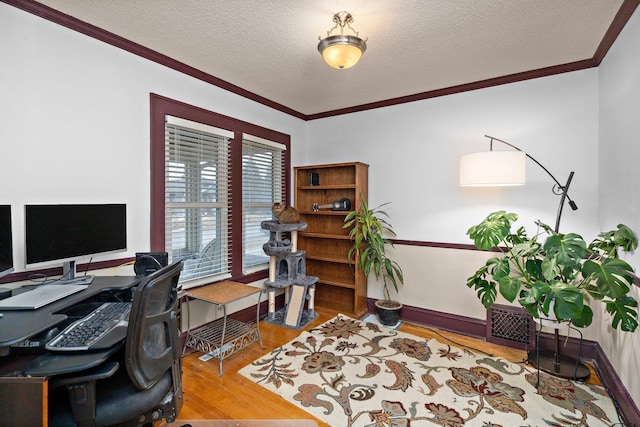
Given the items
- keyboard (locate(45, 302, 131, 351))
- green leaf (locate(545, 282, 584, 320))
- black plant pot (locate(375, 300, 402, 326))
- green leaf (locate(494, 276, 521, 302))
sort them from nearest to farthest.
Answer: keyboard (locate(45, 302, 131, 351)), green leaf (locate(545, 282, 584, 320)), green leaf (locate(494, 276, 521, 302)), black plant pot (locate(375, 300, 402, 326))

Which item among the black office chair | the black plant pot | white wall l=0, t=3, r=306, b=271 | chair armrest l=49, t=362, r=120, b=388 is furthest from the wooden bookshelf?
chair armrest l=49, t=362, r=120, b=388

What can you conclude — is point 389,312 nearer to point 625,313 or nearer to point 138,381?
point 625,313

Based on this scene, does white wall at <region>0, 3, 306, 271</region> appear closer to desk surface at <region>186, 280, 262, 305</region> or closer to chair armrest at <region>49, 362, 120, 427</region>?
desk surface at <region>186, 280, 262, 305</region>

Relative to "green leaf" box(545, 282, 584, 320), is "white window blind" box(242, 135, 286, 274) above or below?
above

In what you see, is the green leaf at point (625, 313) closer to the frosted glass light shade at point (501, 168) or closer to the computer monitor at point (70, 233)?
the frosted glass light shade at point (501, 168)

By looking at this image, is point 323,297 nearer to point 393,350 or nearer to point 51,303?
point 393,350

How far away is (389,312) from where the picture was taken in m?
3.31

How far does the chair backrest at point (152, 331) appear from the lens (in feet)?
4.13

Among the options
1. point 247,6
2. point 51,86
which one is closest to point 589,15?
point 247,6

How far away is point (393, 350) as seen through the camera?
2.76 metres

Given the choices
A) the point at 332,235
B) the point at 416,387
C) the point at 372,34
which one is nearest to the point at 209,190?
the point at 332,235

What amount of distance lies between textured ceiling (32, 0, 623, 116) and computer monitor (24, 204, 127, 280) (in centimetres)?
128

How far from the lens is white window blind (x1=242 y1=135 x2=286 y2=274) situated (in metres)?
3.44

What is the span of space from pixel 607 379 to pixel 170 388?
2.91 metres
